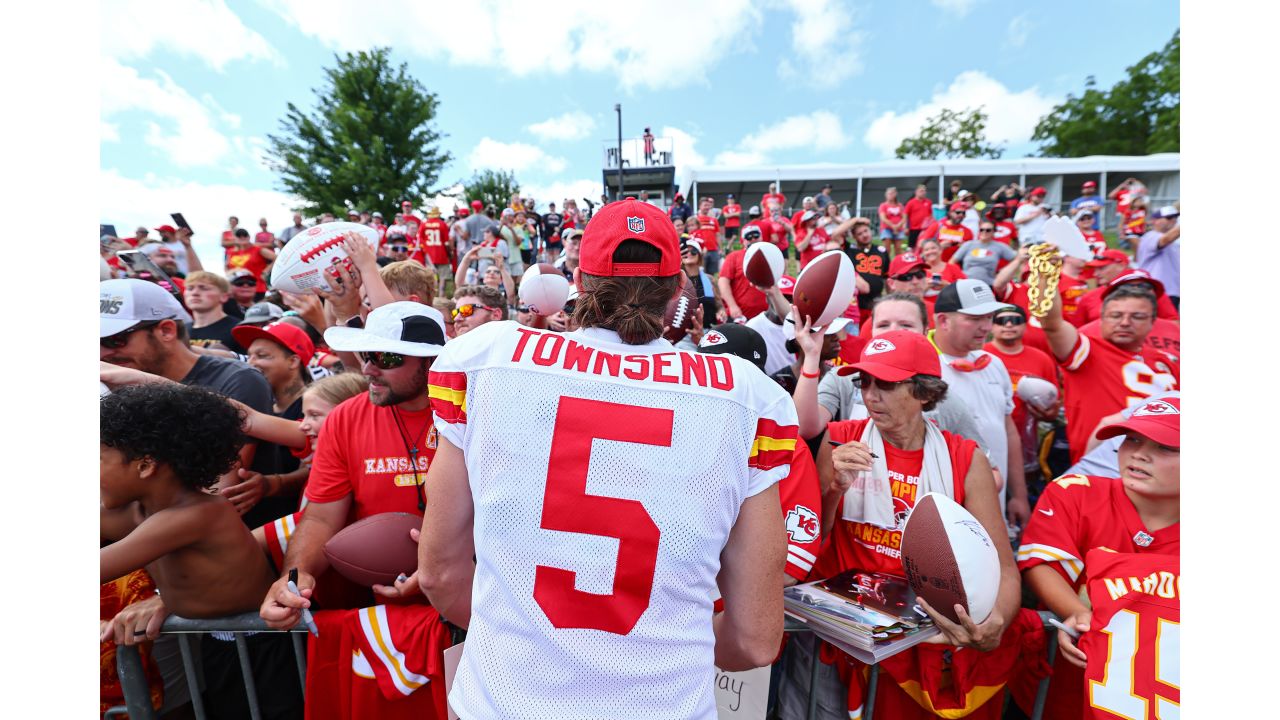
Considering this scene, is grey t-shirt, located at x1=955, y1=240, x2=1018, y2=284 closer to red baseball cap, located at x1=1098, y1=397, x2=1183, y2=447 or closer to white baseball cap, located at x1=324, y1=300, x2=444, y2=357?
red baseball cap, located at x1=1098, y1=397, x2=1183, y2=447

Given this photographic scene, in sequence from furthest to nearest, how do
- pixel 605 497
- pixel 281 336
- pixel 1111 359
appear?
1. pixel 1111 359
2. pixel 281 336
3. pixel 605 497

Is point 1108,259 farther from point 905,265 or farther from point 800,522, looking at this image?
point 800,522

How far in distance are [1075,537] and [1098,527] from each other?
0.33 feet

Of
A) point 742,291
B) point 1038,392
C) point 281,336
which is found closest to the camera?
point 281,336

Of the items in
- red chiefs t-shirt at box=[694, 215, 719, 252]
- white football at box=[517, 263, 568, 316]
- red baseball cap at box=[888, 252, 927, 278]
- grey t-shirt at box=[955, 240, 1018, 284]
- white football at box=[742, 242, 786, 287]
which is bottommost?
white football at box=[517, 263, 568, 316]

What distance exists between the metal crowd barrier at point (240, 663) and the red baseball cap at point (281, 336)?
1.99 m

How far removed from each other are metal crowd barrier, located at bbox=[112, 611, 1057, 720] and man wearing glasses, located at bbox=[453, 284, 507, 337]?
102 inches

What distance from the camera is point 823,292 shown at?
11.6 feet

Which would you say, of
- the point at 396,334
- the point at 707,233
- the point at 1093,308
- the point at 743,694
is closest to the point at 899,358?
the point at 743,694

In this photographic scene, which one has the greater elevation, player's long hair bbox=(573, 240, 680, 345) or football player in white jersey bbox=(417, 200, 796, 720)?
player's long hair bbox=(573, 240, 680, 345)

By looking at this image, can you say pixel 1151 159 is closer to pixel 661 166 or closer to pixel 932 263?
pixel 661 166

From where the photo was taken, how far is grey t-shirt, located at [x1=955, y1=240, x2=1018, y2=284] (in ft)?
28.2

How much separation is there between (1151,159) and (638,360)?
3445 centimetres

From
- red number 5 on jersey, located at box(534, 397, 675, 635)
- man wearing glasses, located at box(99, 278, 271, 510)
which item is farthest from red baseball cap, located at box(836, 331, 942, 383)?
man wearing glasses, located at box(99, 278, 271, 510)
